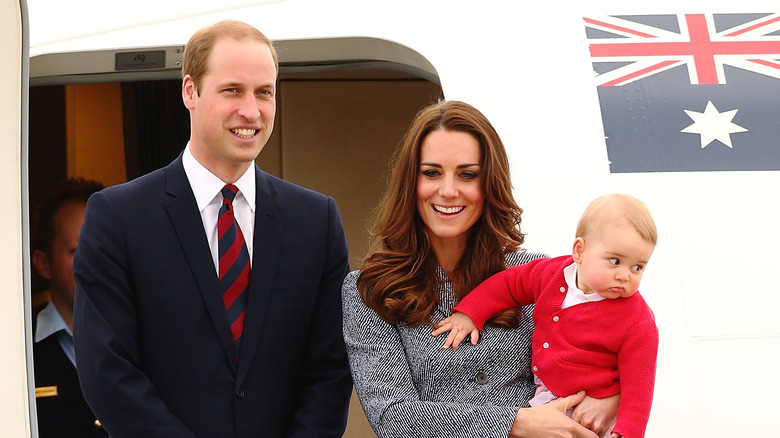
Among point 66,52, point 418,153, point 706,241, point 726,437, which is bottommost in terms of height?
point 726,437

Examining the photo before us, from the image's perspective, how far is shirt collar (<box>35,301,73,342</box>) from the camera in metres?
3.93

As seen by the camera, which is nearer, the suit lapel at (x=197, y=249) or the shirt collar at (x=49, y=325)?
the suit lapel at (x=197, y=249)

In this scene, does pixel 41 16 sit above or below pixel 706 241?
above

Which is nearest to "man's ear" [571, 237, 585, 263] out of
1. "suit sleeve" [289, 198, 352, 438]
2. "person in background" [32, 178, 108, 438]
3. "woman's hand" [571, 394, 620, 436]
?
"woman's hand" [571, 394, 620, 436]

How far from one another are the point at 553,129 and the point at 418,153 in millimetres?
1125

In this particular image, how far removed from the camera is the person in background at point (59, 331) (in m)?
3.65

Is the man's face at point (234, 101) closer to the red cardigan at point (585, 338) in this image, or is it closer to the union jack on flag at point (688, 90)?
the red cardigan at point (585, 338)

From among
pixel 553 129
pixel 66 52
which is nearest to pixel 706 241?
pixel 553 129

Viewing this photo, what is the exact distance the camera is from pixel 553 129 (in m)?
3.12

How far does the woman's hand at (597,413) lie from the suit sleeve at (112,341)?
0.90 metres

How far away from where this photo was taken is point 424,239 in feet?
7.06

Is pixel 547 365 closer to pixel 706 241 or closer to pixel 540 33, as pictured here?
pixel 706 241

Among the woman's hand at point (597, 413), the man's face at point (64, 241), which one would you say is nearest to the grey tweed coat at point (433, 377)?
the woman's hand at point (597, 413)

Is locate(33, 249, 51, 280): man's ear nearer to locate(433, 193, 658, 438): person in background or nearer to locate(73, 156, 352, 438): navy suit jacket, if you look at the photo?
locate(73, 156, 352, 438): navy suit jacket
